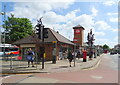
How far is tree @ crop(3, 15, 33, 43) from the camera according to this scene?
1647 inches

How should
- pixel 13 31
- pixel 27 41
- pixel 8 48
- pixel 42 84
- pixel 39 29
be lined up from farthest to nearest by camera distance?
pixel 13 31 < pixel 8 48 < pixel 27 41 < pixel 39 29 < pixel 42 84

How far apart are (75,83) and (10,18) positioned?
42.0 meters

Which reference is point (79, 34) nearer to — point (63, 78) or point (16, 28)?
point (16, 28)

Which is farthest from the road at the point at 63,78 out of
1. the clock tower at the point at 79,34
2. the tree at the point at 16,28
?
the tree at the point at 16,28

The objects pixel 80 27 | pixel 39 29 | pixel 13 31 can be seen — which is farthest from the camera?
pixel 13 31

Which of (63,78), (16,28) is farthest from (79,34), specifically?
(63,78)

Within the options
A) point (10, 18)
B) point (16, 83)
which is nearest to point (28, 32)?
point (10, 18)

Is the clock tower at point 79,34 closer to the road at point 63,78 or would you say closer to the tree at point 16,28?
the tree at point 16,28

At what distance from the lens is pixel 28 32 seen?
4412cm

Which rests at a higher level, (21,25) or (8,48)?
(21,25)

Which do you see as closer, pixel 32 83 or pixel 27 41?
pixel 32 83

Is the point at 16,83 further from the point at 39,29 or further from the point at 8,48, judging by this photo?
the point at 8,48

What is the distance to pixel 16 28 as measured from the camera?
141 ft

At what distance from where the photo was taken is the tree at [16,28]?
1647 inches
